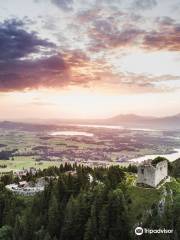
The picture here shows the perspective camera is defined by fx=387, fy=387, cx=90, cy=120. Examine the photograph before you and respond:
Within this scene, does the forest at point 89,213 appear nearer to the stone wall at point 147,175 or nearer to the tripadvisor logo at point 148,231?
the tripadvisor logo at point 148,231

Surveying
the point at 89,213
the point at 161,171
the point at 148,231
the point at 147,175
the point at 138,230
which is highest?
the point at 161,171

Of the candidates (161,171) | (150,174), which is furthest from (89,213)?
(161,171)

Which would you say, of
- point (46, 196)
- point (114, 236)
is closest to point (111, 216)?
point (114, 236)

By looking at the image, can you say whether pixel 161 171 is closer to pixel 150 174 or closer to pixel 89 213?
pixel 150 174

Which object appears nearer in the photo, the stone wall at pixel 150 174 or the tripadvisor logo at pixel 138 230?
the tripadvisor logo at pixel 138 230

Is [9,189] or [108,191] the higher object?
[108,191]

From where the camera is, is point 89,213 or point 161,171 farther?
point 161,171

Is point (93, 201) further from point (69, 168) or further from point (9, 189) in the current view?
point (69, 168)

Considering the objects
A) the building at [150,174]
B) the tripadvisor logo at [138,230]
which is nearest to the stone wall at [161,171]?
the building at [150,174]

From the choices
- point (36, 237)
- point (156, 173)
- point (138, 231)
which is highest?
point (156, 173)

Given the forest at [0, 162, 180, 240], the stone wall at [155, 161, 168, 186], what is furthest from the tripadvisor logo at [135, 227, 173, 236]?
the stone wall at [155, 161, 168, 186]

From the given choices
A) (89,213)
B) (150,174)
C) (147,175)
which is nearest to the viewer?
(89,213)
